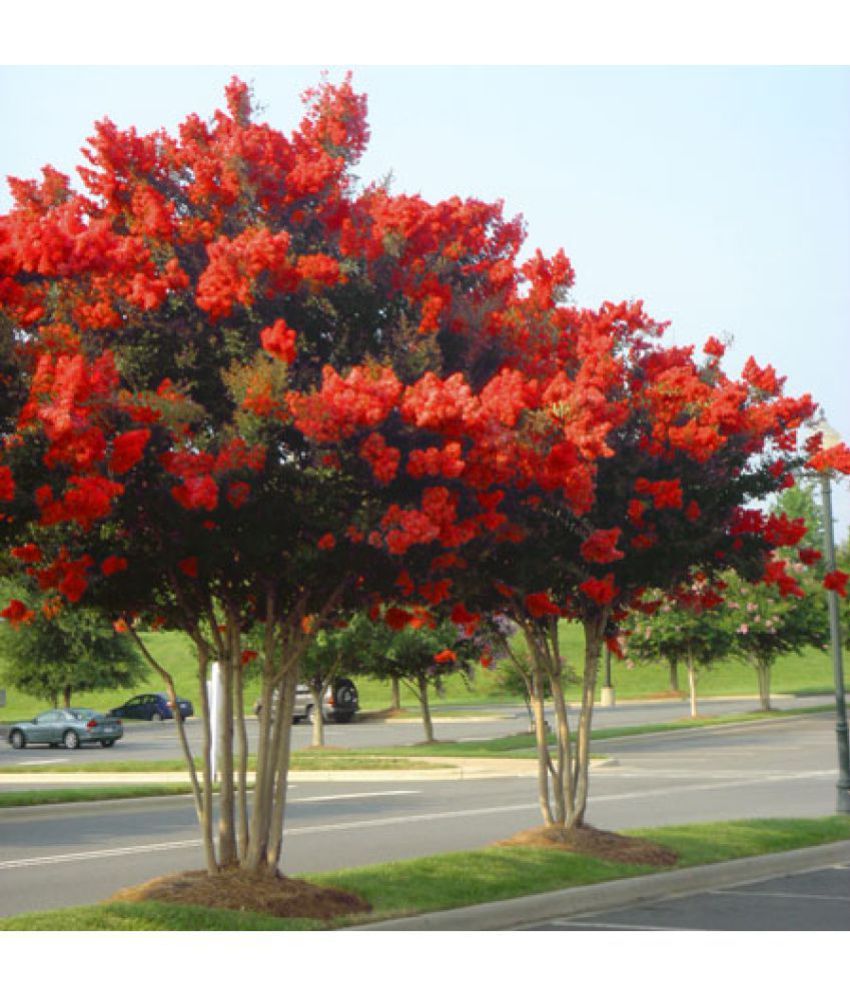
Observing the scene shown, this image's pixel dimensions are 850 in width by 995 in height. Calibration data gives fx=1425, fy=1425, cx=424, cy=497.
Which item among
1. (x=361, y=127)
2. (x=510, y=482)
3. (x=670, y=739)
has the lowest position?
(x=670, y=739)

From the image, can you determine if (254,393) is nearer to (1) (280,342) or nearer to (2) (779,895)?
(1) (280,342)

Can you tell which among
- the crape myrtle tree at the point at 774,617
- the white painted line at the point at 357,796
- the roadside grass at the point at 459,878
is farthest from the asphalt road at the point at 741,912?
the crape myrtle tree at the point at 774,617

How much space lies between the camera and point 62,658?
50.7m

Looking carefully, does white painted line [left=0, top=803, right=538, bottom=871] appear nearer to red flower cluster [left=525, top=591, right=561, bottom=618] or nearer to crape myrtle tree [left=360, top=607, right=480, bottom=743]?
red flower cluster [left=525, top=591, right=561, bottom=618]

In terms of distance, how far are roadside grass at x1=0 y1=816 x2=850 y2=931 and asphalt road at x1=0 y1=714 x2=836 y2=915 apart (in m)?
2.71

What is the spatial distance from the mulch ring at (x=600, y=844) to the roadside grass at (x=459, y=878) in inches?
7.6

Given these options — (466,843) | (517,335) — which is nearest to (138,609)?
(517,335)

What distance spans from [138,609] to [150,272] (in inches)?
95.8

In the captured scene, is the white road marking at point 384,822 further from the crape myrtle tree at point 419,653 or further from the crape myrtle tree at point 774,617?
the crape myrtle tree at point 774,617

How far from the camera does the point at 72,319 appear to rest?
943cm

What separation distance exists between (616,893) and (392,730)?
35.7 metres

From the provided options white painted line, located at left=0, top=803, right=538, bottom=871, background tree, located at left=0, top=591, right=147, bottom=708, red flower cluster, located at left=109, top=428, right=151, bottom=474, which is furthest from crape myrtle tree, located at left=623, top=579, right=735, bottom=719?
red flower cluster, located at left=109, top=428, right=151, bottom=474

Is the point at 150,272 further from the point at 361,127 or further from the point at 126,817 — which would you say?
the point at 126,817

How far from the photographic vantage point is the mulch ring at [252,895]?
9695 millimetres
